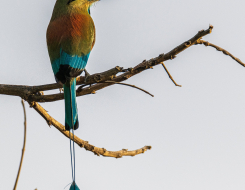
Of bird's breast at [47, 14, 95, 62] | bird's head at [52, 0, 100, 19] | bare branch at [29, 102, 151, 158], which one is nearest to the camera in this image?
bare branch at [29, 102, 151, 158]

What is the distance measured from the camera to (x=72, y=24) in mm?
3111

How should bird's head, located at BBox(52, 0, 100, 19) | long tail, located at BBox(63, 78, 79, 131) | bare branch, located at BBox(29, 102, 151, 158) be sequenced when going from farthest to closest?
bird's head, located at BBox(52, 0, 100, 19), bare branch, located at BBox(29, 102, 151, 158), long tail, located at BBox(63, 78, 79, 131)

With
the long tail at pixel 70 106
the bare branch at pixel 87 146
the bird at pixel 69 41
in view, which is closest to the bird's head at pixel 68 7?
the bird at pixel 69 41

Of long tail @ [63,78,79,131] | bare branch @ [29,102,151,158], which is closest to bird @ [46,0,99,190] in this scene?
A: long tail @ [63,78,79,131]

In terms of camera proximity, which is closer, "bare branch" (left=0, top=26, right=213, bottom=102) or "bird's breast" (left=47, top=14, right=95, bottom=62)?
"bare branch" (left=0, top=26, right=213, bottom=102)

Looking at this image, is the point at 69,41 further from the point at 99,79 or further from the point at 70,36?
the point at 99,79

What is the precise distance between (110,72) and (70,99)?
43 centimetres

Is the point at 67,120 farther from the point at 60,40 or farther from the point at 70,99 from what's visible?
the point at 60,40

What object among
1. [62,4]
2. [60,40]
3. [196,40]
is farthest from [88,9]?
[196,40]

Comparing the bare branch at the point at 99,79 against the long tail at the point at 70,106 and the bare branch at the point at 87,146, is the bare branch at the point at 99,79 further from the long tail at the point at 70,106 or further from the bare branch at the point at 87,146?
the bare branch at the point at 87,146

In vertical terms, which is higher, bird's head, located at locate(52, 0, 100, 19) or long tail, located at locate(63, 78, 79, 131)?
bird's head, located at locate(52, 0, 100, 19)

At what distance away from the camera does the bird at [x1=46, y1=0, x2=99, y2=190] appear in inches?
107

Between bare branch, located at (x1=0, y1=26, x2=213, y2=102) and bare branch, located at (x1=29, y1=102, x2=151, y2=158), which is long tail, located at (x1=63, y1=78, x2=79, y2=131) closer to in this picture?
bare branch, located at (x1=0, y1=26, x2=213, y2=102)

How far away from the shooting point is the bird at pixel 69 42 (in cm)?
273
